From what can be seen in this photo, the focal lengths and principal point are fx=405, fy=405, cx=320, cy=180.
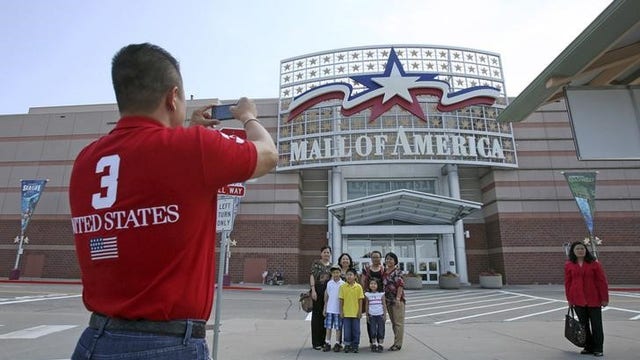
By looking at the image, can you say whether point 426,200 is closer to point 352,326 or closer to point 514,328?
point 514,328

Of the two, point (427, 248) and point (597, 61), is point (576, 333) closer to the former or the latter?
point (597, 61)

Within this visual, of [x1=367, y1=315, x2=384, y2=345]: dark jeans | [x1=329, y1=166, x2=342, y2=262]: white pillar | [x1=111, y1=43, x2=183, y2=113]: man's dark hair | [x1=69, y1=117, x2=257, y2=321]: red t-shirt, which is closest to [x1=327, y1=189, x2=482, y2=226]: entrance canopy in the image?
[x1=329, y1=166, x2=342, y2=262]: white pillar

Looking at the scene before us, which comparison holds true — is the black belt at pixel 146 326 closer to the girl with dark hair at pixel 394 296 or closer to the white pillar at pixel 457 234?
the girl with dark hair at pixel 394 296

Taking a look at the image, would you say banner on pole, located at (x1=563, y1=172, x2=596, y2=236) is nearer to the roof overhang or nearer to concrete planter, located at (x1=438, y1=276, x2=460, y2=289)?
concrete planter, located at (x1=438, y1=276, x2=460, y2=289)

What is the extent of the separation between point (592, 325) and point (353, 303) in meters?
3.71

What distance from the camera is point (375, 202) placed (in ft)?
74.8

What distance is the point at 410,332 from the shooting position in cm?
841

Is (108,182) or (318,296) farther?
(318,296)

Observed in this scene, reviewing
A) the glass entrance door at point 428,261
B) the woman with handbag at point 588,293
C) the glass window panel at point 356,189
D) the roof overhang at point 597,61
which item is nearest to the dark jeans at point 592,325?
the woman with handbag at point 588,293

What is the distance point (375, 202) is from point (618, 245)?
604 inches

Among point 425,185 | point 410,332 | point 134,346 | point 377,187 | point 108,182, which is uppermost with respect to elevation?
point 425,185

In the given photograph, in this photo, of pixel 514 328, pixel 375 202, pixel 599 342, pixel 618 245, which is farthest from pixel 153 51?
pixel 618 245

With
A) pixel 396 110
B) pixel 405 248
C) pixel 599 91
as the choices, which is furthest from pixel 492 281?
pixel 599 91

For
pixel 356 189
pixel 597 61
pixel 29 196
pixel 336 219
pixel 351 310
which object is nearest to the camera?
pixel 597 61
